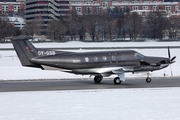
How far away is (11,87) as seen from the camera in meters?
30.6

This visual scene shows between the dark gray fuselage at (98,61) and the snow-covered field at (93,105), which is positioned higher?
the dark gray fuselage at (98,61)

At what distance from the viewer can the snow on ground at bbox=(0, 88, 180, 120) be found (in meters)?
20.2

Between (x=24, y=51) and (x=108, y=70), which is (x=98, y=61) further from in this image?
(x=24, y=51)

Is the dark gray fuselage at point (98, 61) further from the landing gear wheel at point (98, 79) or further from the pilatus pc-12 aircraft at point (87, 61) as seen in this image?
the landing gear wheel at point (98, 79)

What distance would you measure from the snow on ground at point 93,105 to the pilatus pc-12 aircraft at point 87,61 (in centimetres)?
355

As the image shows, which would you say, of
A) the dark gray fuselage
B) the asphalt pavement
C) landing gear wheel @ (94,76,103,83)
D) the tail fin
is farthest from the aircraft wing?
the tail fin

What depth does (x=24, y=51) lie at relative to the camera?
31.6m

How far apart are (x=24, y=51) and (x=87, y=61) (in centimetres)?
428

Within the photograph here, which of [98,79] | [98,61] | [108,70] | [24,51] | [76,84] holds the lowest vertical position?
[76,84]

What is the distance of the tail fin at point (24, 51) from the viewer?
103 feet

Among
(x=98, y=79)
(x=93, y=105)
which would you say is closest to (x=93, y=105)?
(x=93, y=105)

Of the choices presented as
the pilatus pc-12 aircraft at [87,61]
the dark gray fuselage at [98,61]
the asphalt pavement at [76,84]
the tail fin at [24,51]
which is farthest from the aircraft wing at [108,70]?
the tail fin at [24,51]

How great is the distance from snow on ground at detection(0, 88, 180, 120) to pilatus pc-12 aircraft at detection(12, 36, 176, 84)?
3545mm

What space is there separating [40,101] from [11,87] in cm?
686
